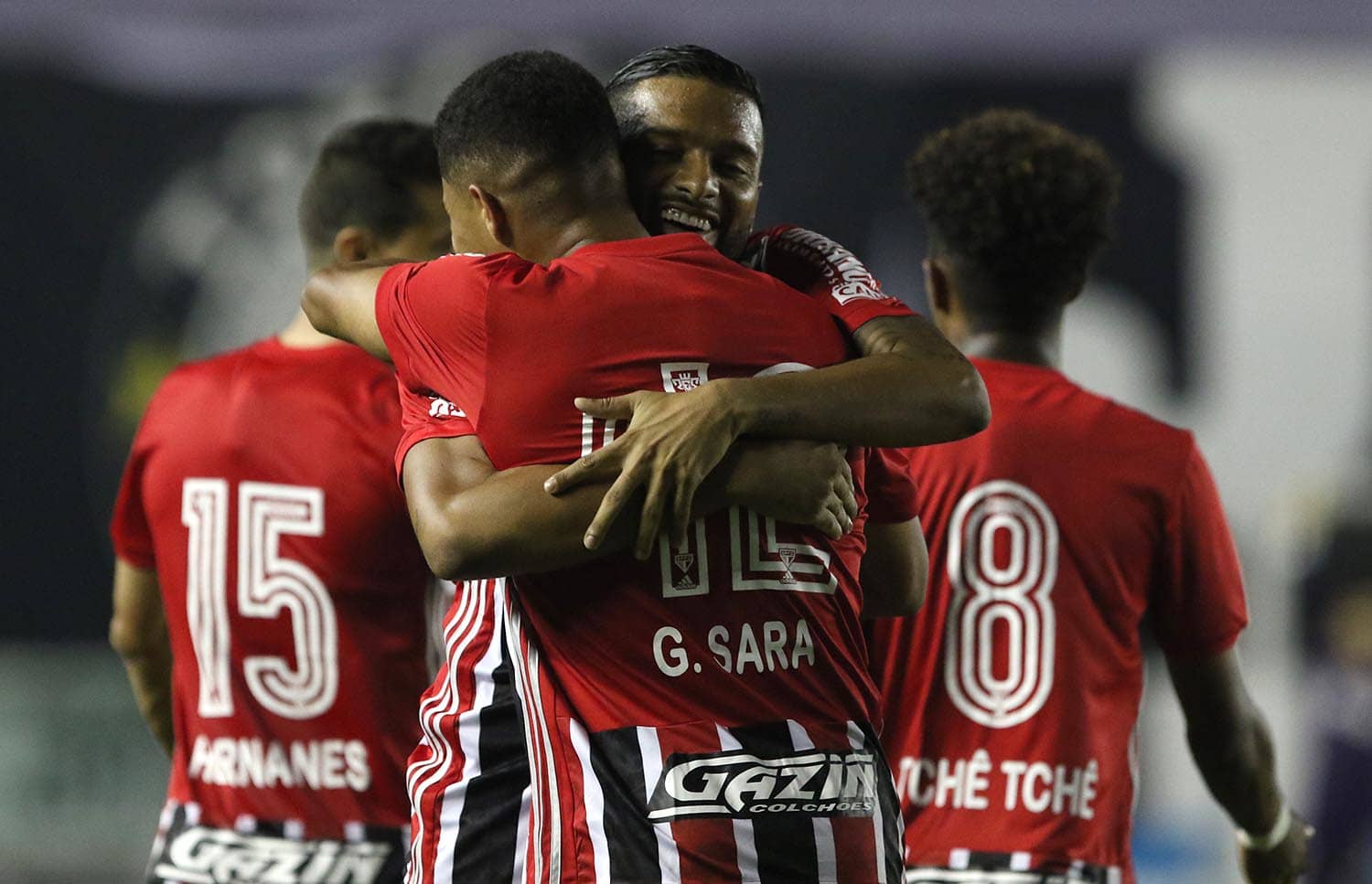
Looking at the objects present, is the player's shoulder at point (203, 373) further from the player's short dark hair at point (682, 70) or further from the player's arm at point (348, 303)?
the player's short dark hair at point (682, 70)

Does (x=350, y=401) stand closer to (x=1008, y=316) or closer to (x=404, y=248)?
(x=404, y=248)

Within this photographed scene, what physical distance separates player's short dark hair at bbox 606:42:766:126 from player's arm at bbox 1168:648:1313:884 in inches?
53.0

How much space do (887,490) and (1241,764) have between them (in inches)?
43.0

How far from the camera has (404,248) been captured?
3438 mm

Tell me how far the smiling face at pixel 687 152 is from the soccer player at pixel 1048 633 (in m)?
0.82

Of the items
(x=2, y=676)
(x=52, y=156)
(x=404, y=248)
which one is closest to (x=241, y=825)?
(x=404, y=248)

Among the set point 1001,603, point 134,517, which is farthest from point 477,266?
point 134,517

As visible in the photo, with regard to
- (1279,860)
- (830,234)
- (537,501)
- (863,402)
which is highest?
(830,234)

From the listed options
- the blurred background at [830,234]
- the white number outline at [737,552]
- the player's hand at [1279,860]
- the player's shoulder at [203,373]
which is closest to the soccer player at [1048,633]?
the player's hand at [1279,860]

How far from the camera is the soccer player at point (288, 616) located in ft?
10.5

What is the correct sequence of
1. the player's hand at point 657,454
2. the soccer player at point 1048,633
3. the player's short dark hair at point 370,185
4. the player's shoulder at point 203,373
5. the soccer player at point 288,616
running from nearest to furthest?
1. the player's hand at point 657,454
2. the soccer player at point 1048,633
3. the soccer player at point 288,616
4. the player's shoulder at point 203,373
5. the player's short dark hair at point 370,185

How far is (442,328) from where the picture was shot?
2068 millimetres

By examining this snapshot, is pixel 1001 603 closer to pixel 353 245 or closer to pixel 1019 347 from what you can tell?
pixel 1019 347

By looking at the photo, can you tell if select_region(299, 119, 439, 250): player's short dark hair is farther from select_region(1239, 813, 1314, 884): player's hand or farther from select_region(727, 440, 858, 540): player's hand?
select_region(1239, 813, 1314, 884): player's hand
